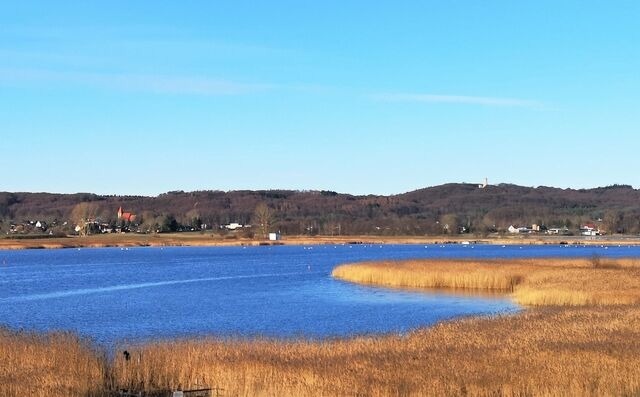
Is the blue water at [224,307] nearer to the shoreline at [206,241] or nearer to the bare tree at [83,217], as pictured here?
the shoreline at [206,241]

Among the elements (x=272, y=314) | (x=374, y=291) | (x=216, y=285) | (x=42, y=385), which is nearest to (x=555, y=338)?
→ (x=42, y=385)

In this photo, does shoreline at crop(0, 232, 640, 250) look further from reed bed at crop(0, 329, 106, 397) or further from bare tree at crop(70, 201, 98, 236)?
reed bed at crop(0, 329, 106, 397)

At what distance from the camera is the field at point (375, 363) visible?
Result: 48.1ft

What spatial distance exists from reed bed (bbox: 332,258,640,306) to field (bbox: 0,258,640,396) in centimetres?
900

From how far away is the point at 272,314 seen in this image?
3328cm

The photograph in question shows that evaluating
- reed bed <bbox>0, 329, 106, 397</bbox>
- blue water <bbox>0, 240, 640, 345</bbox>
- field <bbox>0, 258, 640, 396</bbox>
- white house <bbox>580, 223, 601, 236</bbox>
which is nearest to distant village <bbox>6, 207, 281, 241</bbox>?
white house <bbox>580, 223, 601, 236</bbox>

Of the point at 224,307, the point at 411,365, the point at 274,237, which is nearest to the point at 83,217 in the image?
the point at 274,237

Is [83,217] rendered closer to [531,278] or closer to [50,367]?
[531,278]

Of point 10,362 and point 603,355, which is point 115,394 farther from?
point 603,355

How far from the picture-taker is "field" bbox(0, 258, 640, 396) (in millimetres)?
14656

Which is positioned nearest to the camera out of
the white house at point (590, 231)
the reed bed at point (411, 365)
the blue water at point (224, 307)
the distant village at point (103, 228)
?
the reed bed at point (411, 365)

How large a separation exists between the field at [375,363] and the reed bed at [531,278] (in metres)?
9.00

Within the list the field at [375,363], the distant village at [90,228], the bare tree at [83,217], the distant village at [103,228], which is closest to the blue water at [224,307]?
the field at [375,363]

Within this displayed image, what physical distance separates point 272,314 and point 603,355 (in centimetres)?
1828
